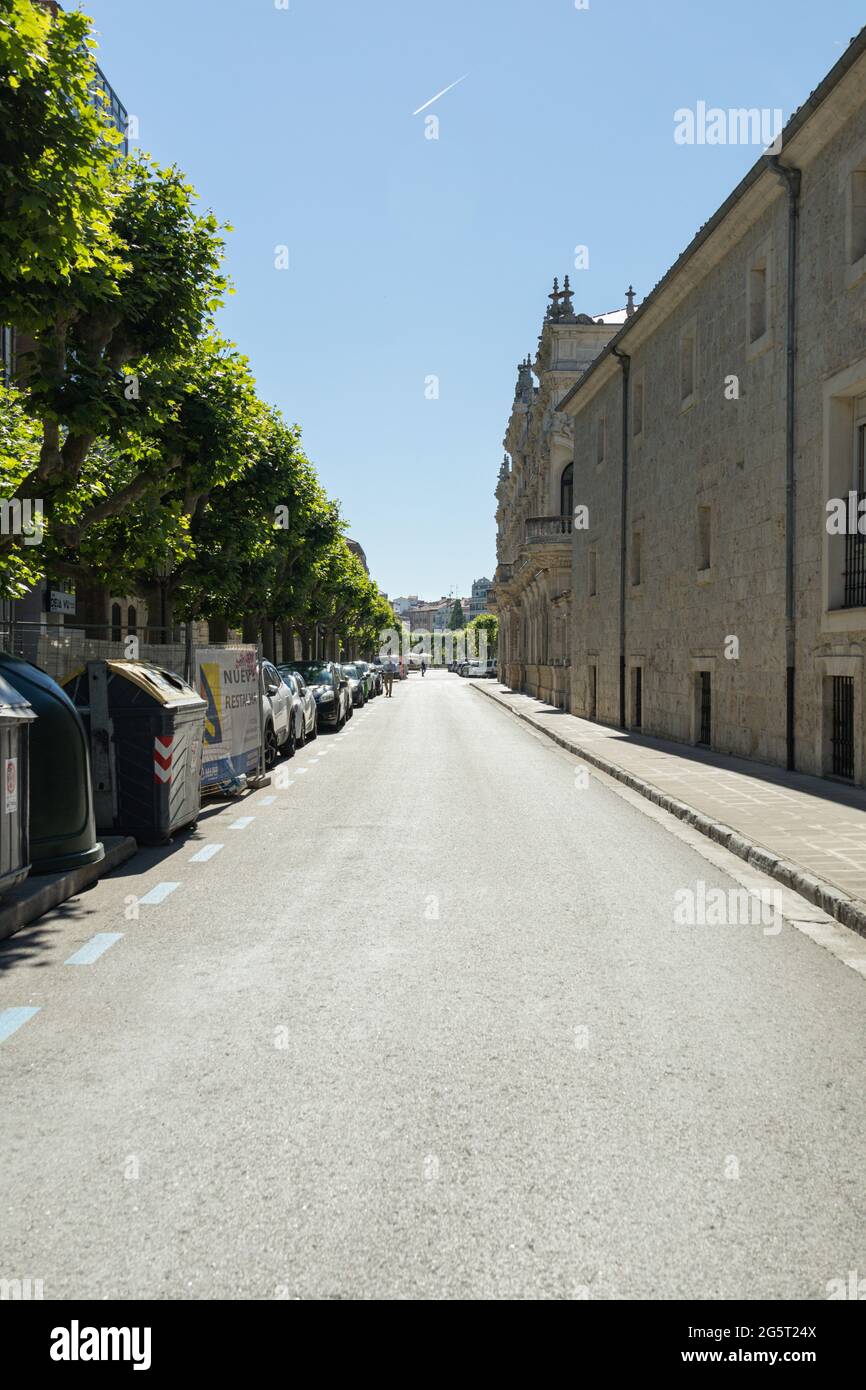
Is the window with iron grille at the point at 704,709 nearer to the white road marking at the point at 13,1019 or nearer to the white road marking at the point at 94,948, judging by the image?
the white road marking at the point at 94,948

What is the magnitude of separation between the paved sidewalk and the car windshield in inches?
346

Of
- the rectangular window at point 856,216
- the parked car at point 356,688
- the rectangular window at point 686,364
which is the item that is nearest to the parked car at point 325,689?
the parked car at point 356,688

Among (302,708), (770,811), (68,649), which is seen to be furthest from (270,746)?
(770,811)

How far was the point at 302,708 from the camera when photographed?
2164 centimetres

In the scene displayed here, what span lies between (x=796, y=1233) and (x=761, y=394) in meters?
15.2

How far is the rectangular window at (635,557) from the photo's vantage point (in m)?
24.3

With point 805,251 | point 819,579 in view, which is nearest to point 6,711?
point 819,579

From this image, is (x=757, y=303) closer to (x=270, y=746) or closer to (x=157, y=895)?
(x=270, y=746)

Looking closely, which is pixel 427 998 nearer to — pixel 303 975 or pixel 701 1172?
pixel 303 975

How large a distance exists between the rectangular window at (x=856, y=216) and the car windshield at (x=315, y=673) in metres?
16.4

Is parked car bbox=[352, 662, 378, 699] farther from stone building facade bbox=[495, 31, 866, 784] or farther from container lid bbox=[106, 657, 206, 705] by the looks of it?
container lid bbox=[106, 657, 206, 705]

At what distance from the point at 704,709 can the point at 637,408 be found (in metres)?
8.66

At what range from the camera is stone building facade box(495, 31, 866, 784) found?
1338 cm

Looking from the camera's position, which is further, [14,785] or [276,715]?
[276,715]
